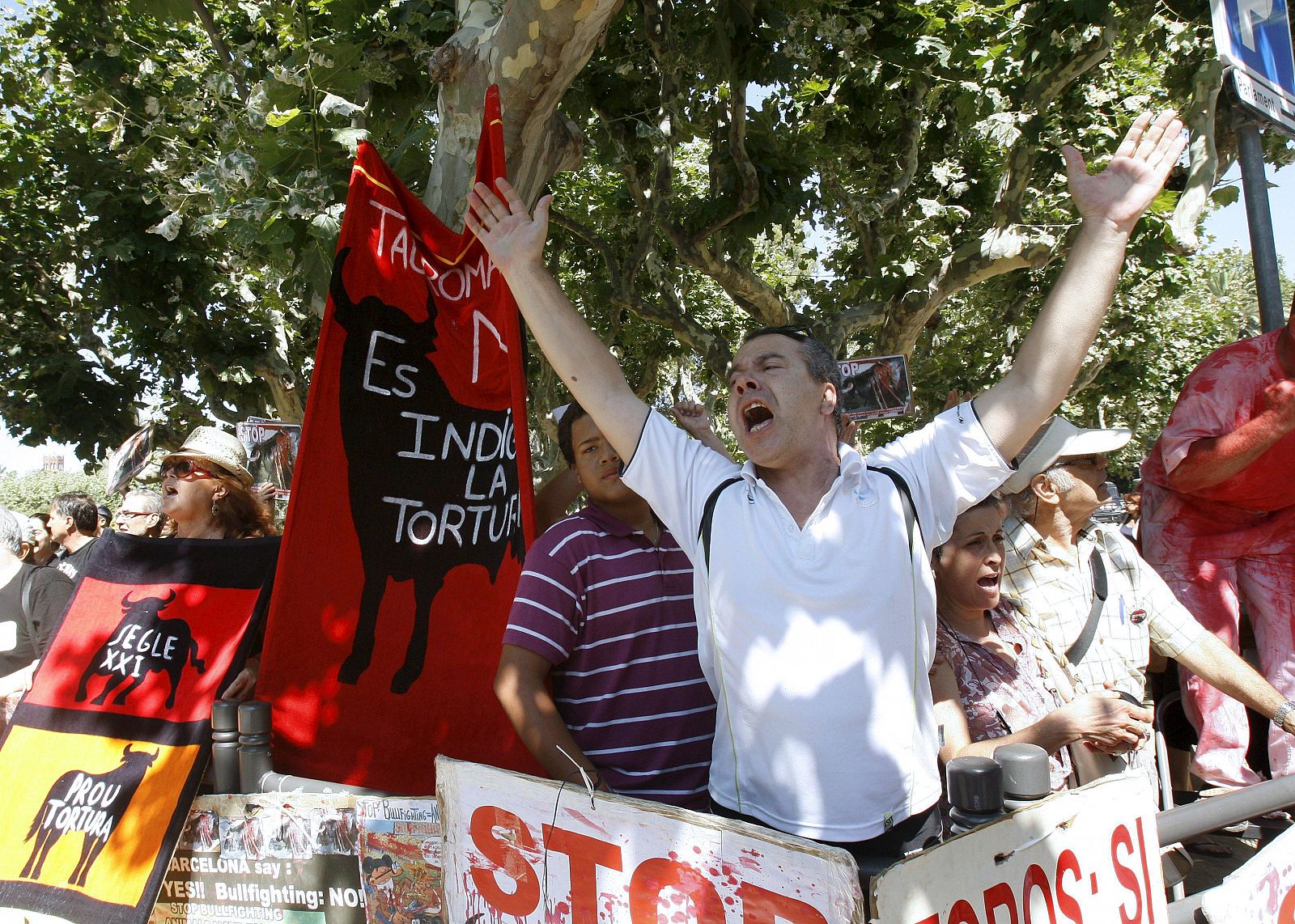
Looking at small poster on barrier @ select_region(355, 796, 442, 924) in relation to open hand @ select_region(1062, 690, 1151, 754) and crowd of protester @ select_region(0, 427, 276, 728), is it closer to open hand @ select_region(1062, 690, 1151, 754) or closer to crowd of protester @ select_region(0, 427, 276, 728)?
crowd of protester @ select_region(0, 427, 276, 728)

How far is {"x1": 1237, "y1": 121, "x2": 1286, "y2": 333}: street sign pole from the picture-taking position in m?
3.05

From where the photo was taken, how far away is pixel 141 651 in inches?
120

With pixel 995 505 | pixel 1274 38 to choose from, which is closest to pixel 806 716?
pixel 995 505

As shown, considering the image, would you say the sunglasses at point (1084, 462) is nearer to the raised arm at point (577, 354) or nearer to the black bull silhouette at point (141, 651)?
the raised arm at point (577, 354)

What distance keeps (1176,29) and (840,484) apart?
18.9 ft

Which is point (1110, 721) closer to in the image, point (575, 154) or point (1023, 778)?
point (1023, 778)

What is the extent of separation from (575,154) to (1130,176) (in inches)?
Answer: 95.9

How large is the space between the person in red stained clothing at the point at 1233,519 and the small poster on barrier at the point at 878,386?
2.54 meters

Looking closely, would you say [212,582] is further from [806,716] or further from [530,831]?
[806,716]

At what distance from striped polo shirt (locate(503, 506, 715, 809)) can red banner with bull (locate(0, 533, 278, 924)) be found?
100 cm

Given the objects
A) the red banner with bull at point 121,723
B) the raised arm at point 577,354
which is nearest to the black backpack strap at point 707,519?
the raised arm at point 577,354

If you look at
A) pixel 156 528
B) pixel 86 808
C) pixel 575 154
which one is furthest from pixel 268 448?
pixel 86 808

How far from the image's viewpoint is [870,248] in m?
10.0

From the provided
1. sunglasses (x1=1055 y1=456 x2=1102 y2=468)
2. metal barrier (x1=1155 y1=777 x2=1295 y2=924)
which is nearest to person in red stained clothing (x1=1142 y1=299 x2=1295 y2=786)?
sunglasses (x1=1055 y1=456 x2=1102 y2=468)
